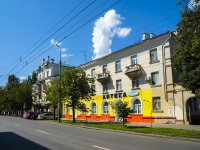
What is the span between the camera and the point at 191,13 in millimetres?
16672

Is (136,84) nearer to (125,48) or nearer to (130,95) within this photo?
(130,95)

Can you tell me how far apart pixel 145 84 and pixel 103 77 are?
8.26 m

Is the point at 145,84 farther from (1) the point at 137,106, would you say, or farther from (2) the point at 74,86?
(2) the point at 74,86

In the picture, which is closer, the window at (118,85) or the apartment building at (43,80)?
the window at (118,85)

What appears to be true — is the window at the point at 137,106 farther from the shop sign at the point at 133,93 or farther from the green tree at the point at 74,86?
the green tree at the point at 74,86

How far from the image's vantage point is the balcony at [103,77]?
36.2m

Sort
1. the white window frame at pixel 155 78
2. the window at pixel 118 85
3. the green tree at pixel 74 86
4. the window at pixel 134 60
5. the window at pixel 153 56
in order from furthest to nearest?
the window at pixel 118 85
the window at pixel 134 60
the green tree at pixel 74 86
the window at pixel 153 56
the white window frame at pixel 155 78

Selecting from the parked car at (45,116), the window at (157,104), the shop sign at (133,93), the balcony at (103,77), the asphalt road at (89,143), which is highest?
the balcony at (103,77)

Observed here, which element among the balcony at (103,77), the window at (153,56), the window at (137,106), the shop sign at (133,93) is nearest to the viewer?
the window at (153,56)

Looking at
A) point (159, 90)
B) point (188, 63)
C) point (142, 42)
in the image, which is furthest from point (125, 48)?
point (188, 63)

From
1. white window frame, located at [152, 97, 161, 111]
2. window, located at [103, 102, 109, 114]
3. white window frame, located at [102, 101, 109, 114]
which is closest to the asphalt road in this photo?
white window frame, located at [152, 97, 161, 111]

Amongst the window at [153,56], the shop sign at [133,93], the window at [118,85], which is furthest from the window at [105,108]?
the window at [153,56]

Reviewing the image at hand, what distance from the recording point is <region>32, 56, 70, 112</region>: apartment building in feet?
194

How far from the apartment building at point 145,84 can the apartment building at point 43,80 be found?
75.1 feet
